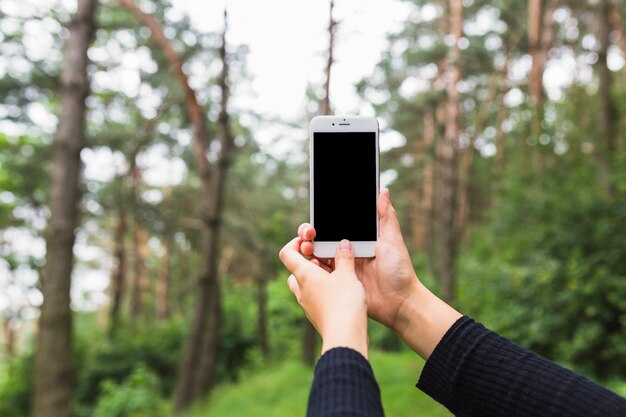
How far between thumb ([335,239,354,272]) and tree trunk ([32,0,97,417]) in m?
6.40

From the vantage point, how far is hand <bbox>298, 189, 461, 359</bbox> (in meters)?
1.86

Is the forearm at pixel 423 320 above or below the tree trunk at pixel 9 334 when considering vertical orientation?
above

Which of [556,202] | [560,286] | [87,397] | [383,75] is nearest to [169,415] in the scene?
[87,397]

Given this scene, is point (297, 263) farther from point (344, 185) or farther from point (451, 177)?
point (451, 177)

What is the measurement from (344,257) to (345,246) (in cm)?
8

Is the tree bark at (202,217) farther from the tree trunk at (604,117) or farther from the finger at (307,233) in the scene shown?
the finger at (307,233)

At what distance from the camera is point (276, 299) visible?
68.9 feet

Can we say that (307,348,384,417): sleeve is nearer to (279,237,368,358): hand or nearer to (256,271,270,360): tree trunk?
(279,237,368,358): hand

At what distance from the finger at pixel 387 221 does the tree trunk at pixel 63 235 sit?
6.35m

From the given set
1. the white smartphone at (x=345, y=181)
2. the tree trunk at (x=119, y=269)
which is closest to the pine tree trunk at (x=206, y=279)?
the white smartphone at (x=345, y=181)

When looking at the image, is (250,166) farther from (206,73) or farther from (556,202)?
(556,202)

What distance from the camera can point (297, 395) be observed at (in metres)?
10.3

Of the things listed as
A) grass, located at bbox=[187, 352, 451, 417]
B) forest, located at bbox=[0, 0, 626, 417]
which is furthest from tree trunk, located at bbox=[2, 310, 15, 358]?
grass, located at bbox=[187, 352, 451, 417]

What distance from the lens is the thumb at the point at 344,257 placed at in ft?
5.64
